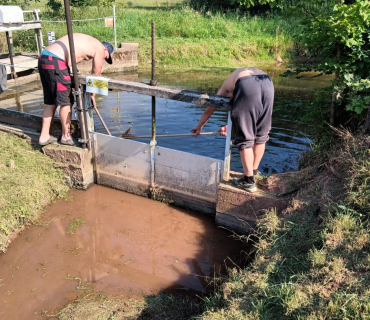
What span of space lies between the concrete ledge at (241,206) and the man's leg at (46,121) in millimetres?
2850

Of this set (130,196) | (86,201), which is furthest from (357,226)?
(86,201)

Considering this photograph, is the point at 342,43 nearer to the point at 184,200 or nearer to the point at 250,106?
the point at 250,106

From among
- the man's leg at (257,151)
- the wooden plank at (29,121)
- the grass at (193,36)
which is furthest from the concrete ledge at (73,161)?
the grass at (193,36)

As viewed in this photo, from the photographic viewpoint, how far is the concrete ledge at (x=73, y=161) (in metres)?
5.46

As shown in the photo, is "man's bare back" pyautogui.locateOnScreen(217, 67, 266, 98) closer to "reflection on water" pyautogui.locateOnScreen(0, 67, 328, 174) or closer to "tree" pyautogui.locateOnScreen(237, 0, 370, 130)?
"tree" pyautogui.locateOnScreen(237, 0, 370, 130)

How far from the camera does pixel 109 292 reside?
12.2ft

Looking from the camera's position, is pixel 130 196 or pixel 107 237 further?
pixel 130 196

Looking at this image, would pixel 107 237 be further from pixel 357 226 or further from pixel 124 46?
pixel 124 46

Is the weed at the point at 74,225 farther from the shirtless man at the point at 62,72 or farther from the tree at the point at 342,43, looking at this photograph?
the tree at the point at 342,43

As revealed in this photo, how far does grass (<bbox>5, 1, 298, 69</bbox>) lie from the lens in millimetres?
14266

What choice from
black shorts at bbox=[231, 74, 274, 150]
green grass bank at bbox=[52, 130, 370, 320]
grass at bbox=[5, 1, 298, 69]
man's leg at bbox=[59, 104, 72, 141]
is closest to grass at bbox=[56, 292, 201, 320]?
green grass bank at bbox=[52, 130, 370, 320]

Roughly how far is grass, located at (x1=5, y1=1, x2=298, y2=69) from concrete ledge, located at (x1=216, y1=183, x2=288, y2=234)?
10.0 meters

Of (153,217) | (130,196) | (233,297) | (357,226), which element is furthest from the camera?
(130,196)

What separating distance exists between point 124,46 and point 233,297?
1206 centimetres
